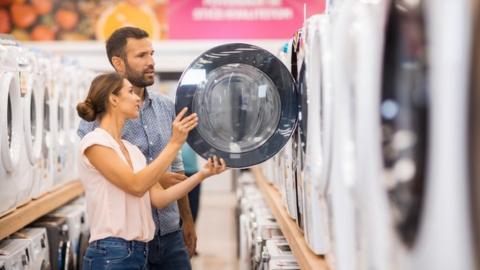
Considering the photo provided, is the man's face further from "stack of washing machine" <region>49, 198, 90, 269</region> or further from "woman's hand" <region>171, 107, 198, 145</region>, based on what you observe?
"stack of washing machine" <region>49, 198, 90, 269</region>

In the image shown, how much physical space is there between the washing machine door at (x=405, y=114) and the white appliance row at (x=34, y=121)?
2.25 metres

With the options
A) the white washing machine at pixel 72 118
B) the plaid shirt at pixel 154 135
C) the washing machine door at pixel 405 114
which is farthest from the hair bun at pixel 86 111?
the white washing machine at pixel 72 118

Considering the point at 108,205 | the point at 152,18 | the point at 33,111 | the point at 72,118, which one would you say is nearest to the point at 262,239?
the point at 108,205

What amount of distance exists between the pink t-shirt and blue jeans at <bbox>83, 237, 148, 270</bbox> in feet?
0.07

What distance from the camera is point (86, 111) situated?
101 inches

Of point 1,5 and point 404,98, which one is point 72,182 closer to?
point 1,5

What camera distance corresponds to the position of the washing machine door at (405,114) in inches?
45.1

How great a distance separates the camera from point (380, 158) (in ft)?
4.37

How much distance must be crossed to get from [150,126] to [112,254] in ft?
2.02

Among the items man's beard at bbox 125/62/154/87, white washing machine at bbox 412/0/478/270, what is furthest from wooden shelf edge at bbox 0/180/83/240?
white washing machine at bbox 412/0/478/270

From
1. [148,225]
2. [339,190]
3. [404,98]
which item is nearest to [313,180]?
[339,190]

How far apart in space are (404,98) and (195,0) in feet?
23.1

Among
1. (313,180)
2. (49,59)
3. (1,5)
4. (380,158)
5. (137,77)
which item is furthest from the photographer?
(1,5)

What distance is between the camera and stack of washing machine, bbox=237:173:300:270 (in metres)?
3.09
